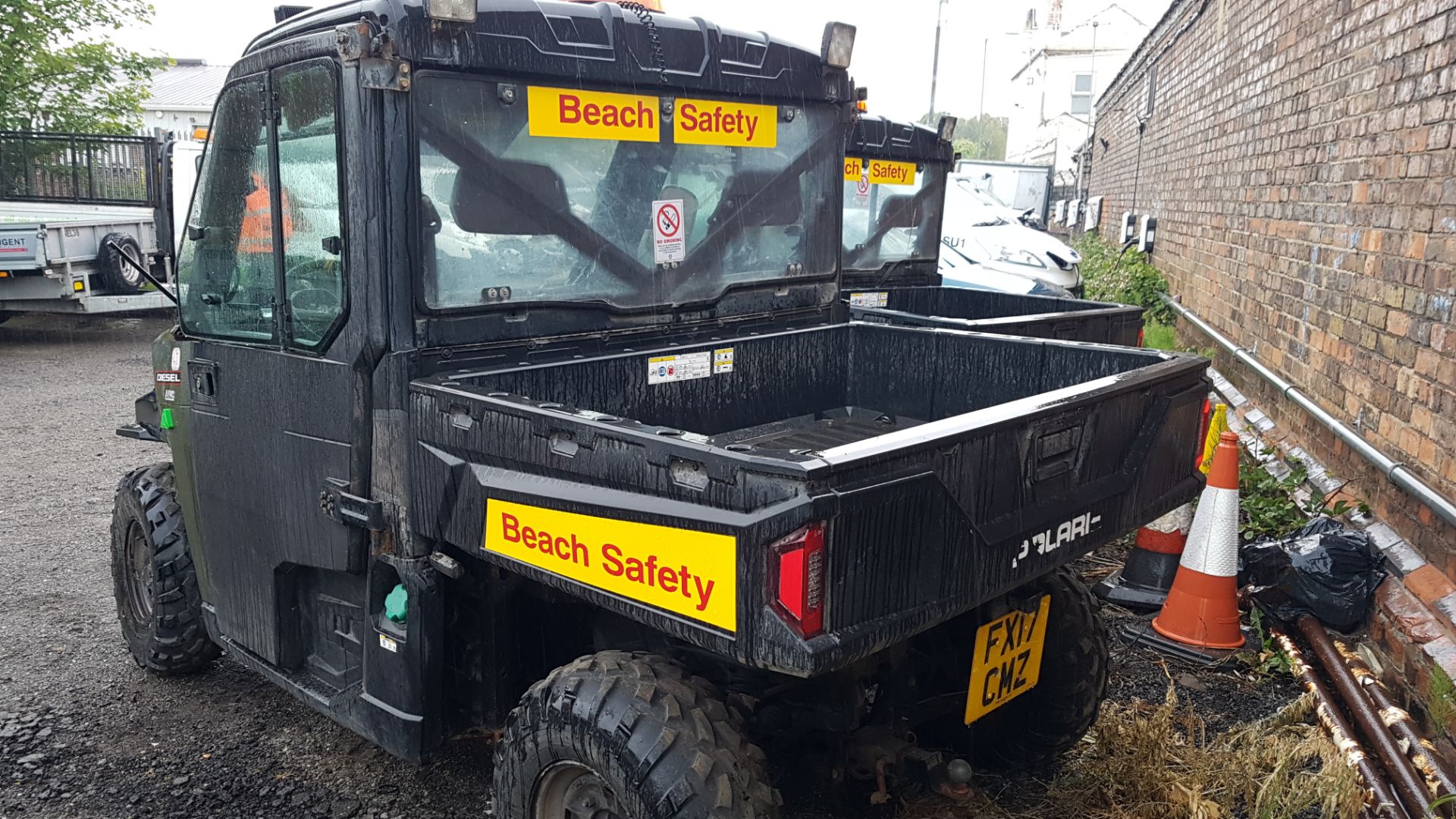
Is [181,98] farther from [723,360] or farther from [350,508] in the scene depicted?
[350,508]

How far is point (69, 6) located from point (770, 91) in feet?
55.3

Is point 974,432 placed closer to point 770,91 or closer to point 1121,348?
point 1121,348

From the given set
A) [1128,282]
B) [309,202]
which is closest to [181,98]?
[1128,282]

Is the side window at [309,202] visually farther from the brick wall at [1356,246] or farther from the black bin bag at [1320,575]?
the black bin bag at [1320,575]

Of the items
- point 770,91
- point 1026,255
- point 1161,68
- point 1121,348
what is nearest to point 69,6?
point 1026,255

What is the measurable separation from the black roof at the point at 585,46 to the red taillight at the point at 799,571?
1.64 m

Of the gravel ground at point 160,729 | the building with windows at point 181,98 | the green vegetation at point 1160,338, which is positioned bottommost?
the gravel ground at point 160,729

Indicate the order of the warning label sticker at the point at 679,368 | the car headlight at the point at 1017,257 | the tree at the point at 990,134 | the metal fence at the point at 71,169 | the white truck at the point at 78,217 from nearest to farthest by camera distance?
the warning label sticker at the point at 679,368 → the white truck at the point at 78,217 → the car headlight at the point at 1017,257 → the metal fence at the point at 71,169 → the tree at the point at 990,134

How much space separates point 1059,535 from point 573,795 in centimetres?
134

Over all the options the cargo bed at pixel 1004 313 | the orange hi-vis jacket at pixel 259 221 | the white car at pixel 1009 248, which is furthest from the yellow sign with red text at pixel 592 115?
the white car at pixel 1009 248

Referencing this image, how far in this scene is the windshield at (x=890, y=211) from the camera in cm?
769

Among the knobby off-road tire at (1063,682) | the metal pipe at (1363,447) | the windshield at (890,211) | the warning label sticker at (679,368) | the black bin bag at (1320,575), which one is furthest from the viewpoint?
the windshield at (890,211)

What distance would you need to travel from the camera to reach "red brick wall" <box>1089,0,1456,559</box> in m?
4.50

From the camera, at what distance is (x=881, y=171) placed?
7.77 metres
